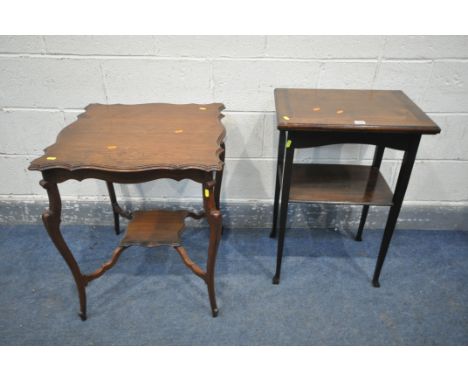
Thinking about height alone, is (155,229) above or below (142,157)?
below

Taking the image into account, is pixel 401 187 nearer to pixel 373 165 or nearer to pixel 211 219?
pixel 373 165

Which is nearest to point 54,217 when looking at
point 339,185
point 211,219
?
point 211,219

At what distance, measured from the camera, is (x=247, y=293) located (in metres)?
1.68

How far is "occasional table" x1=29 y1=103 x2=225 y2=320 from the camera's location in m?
1.16

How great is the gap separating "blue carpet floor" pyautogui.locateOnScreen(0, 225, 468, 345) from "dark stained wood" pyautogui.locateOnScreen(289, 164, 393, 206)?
49 centimetres

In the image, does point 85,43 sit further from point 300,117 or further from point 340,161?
point 340,161

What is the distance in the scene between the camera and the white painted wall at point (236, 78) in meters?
1.63

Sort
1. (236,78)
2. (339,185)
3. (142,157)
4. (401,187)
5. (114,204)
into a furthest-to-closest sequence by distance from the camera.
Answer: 1. (114,204)
2. (236,78)
3. (339,185)
4. (401,187)
5. (142,157)

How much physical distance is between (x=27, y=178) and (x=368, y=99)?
1.87 meters

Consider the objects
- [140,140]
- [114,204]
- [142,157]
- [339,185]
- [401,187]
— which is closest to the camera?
[142,157]

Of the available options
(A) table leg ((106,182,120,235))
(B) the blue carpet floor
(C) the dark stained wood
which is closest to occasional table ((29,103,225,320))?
(B) the blue carpet floor

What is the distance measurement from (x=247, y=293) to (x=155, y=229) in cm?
53

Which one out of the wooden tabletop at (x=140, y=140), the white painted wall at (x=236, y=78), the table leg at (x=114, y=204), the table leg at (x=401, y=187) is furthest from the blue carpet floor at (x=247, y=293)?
the wooden tabletop at (x=140, y=140)

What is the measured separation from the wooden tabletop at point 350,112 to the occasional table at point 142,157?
0.29 meters
